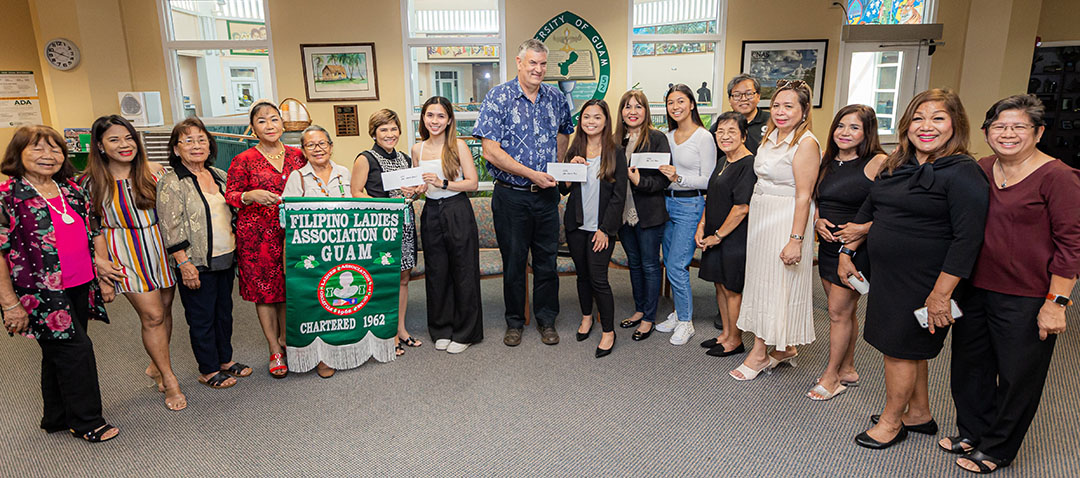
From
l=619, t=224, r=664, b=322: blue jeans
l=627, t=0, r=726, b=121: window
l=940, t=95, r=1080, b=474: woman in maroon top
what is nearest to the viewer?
l=940, t=95, r=1080, b=474: woman in maroon top

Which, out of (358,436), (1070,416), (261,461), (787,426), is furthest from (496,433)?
(1070,416)

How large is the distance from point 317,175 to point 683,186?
2046 millimetres

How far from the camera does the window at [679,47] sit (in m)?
6.54

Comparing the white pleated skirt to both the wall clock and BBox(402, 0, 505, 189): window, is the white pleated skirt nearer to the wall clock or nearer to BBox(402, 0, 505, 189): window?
Result: BBox(402, 0, 505, 189): window

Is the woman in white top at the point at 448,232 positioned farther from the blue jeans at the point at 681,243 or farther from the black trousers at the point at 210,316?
the blue jeans at the point at 681,243

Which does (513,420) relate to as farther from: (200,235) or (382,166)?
(200,235)

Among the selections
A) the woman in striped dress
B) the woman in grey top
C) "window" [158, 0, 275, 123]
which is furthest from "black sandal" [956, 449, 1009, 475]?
"window" [158, 0, 275, 123]

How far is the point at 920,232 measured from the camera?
85.8 inches

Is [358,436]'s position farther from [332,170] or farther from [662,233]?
[662,233]

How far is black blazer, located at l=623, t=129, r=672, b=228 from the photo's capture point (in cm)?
336

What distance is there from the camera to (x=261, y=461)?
96.7 inches

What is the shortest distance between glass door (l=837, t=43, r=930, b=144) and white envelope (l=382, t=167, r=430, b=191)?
5457 mm

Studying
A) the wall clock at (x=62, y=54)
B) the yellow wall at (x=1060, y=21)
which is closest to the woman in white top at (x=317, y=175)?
the wall clock at (x=62, y=54)

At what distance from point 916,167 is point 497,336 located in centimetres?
249
